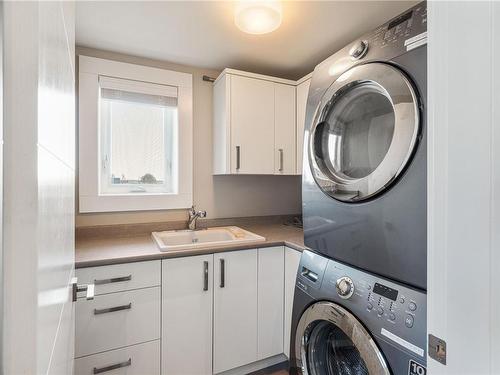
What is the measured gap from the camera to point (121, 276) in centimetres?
135

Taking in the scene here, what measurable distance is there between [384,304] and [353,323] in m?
0.15

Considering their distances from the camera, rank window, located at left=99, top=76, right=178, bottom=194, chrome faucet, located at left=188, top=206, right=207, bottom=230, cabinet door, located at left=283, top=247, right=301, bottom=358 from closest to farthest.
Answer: cabinet door, located at left=283, top=247, right=301, bottom=358 < window, located at left=99, top=76, right=178, bottom=194 < chrome faucet, located at left=188, top=206, right=207, bottom=230

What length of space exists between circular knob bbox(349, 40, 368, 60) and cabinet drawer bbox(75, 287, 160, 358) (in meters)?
1.47

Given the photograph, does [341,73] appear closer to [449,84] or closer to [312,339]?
[449,84]

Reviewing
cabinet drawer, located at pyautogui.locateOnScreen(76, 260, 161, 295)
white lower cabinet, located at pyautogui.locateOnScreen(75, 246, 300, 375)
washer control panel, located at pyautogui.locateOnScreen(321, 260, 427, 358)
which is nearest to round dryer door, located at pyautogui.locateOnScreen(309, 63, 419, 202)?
washer control panel, located at pyautogui.locateOnScreen(321, 260, 427, 358)

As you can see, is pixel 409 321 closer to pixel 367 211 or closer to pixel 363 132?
pixel 367 211

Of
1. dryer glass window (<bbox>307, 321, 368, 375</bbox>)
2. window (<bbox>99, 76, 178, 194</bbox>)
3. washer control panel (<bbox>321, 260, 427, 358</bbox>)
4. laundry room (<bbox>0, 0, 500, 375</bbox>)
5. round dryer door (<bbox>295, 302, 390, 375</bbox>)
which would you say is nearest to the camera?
laundry room (<bbox>0, 0, 500, 375</bbox>)

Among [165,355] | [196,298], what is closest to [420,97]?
[196,298]

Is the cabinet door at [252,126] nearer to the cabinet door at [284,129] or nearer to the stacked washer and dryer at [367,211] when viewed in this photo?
the cabinet door at [284,129]

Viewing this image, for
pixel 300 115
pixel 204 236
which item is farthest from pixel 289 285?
pixel 300 115

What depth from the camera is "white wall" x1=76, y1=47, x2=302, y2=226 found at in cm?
191

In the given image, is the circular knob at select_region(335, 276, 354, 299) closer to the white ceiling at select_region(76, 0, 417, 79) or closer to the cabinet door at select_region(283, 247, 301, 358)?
the cabinet door at select_region(283, 247, 301, 358)

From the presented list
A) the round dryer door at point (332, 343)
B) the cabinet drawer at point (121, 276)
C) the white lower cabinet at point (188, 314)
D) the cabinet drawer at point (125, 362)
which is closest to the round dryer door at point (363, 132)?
the round dryer door at point (332, 343)


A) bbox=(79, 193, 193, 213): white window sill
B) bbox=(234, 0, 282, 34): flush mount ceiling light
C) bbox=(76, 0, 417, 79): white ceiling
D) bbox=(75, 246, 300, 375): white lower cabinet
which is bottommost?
bbox=(75, 246, 300, 375): white lower cabinet
